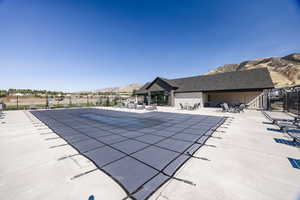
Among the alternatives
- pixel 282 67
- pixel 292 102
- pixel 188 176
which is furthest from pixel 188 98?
pixel 282 67

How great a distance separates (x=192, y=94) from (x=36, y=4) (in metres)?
19.5

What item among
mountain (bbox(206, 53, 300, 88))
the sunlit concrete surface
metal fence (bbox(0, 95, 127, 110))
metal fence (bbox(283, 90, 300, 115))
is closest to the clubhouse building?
metal fence (bbox(283, 90, 300, 115))

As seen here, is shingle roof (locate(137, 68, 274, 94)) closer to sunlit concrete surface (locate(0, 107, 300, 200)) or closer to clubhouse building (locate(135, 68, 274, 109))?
clubhouse building (locate(135, 68, 274, 109))

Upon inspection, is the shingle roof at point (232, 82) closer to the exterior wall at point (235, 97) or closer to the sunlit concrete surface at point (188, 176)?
the exterior wall at point (235, 97)

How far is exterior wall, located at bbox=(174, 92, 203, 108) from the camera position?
18.3m

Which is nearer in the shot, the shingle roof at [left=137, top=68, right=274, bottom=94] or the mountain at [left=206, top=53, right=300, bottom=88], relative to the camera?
the shingle roof at [left=137, top=68, right=274, bottom=94]

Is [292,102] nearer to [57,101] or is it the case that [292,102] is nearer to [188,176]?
[188,176]

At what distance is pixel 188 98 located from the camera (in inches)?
755

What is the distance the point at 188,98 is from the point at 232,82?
6.74 meters

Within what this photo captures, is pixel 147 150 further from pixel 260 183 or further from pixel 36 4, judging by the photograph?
pixel 36 4

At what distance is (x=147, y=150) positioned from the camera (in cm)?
354

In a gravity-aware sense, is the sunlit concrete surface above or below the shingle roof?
below

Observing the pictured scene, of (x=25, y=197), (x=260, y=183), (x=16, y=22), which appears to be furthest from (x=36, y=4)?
(x=260, y=183)

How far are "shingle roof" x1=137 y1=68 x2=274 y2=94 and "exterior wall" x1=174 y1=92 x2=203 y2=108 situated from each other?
70 cm
